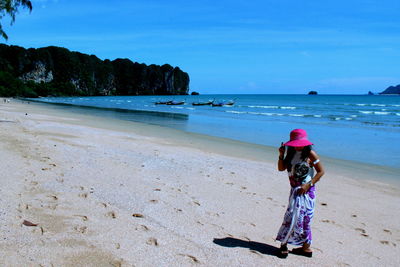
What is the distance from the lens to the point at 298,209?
4.14 m

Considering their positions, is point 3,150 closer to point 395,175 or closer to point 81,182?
point 81,182

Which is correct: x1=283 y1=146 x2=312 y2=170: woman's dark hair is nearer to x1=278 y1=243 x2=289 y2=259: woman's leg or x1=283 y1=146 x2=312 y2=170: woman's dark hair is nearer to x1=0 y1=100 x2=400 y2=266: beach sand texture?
x1=278 y1=243 x2=289 y2=259: woman's leg

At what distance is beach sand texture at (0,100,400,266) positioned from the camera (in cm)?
394

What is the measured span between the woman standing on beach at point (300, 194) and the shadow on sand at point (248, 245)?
7.0 inches

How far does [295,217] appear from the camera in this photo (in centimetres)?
415

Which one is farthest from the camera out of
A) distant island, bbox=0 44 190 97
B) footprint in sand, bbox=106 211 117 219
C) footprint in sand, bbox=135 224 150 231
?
distant island, bbox=0 44 190 97

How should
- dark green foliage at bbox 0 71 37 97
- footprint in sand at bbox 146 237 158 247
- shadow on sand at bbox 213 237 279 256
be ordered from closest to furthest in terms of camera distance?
footprint in sand at bbox 146 237 158 247 < shadow on sand at bbox 213 237 279 256 < dark green foliage at bbox 0 71 37 97

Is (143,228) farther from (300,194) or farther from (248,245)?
(300,194)

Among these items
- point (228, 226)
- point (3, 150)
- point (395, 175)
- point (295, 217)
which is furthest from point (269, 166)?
point (3, 150)

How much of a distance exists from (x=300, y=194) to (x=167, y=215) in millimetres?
1937

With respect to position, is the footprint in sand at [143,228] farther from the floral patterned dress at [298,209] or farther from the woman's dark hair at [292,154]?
the woman's dark hair at [292,154]

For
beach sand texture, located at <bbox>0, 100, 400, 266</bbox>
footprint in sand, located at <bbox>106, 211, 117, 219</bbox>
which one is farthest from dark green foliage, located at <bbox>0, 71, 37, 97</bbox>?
footprint in sand, located at <bbox>106, 211, 117, 219</bbox>

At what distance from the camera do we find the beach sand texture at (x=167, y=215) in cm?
394

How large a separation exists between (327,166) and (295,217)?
7108mm
